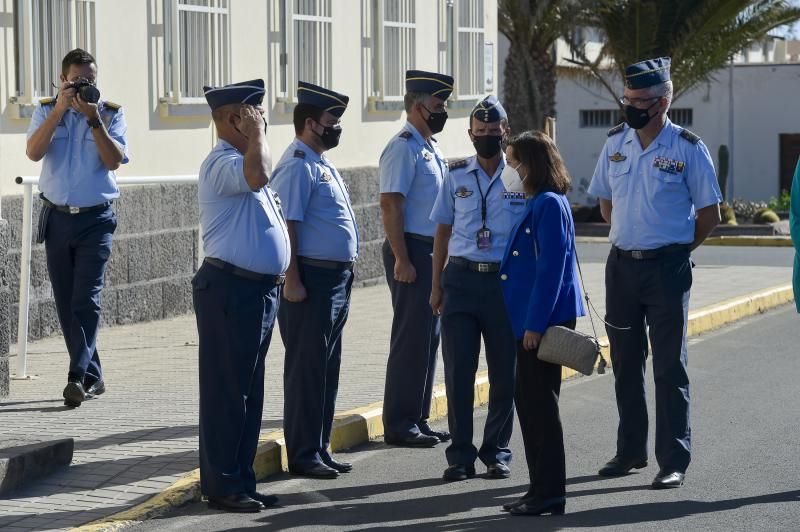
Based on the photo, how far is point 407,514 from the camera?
21.9 feet

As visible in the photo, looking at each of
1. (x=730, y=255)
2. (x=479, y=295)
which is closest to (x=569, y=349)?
(x=479, y=295)

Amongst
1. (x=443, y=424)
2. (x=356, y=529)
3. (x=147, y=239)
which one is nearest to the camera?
(x=356, y=529)

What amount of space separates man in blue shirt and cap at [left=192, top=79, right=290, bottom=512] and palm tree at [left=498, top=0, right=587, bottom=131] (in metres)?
21.5

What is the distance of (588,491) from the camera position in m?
7.14

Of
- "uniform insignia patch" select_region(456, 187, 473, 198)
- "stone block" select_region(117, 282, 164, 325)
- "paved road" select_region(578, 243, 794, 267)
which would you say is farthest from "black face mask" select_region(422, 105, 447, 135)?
"paved road" select_region(578, 243, 794, 267)

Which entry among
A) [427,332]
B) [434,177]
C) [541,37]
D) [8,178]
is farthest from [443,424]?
[541,37]

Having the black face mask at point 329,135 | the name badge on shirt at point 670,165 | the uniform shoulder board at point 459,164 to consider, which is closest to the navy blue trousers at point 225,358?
the black face mask at point 329,135

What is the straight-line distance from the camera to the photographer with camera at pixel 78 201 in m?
8.60

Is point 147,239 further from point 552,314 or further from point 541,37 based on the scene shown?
point 541,37

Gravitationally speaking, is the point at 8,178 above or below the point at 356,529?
above

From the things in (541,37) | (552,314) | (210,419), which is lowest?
(210,419)

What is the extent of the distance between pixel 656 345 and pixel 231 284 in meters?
2.30

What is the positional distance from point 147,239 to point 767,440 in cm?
604

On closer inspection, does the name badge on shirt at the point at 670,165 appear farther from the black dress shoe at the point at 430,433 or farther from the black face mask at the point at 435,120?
the black dress shoe at the point at 430,433
